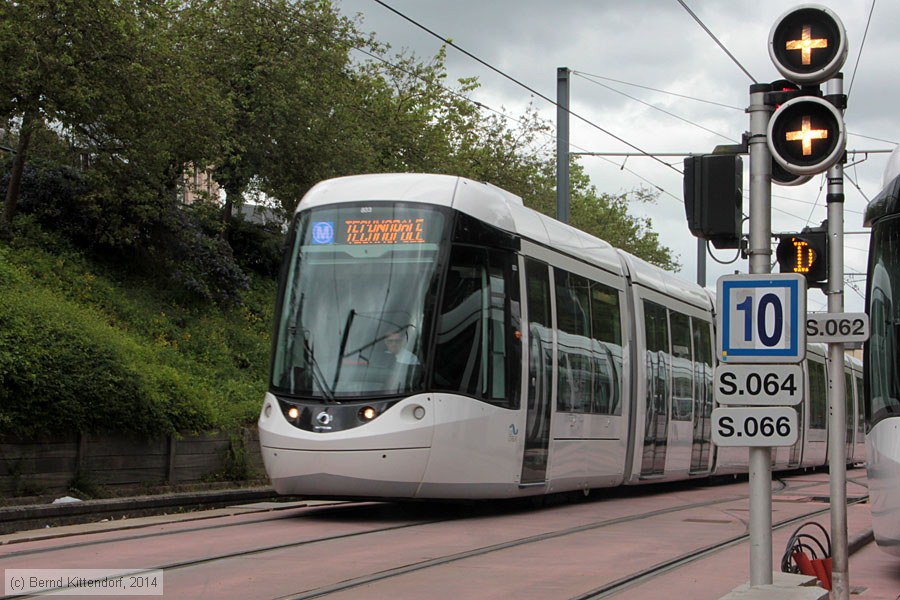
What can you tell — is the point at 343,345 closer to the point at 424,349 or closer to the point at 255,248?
the point at 424,349

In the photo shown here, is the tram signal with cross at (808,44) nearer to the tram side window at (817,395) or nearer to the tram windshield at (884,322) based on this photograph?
the tram windshield at (884,322)

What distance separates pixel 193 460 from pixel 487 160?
22306mm

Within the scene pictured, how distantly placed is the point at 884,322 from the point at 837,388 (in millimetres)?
618

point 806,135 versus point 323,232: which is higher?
point 323,232

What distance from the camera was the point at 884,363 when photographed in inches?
389

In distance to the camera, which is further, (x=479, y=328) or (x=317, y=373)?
(x=479, y=328)

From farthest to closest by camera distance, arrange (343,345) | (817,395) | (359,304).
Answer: (817,395)
(359,304)
(343,345)

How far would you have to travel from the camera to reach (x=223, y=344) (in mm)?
25672

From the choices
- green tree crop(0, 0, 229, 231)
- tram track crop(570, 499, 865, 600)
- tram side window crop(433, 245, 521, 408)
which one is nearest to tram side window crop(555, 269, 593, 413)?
tram side window crop(433, 245, 521, 408)

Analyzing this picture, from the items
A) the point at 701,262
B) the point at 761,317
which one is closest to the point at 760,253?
the point at 761,317

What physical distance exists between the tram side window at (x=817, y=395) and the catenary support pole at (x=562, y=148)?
7126mm

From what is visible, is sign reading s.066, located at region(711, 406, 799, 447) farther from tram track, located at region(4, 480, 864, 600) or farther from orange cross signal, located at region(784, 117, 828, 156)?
Answer: tram track, located at region(4, 480, 864, 600)

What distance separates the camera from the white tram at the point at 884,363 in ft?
31.2

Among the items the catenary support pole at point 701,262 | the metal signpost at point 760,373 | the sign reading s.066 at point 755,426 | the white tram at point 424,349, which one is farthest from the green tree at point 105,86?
the catenary support pole at point 701,262
